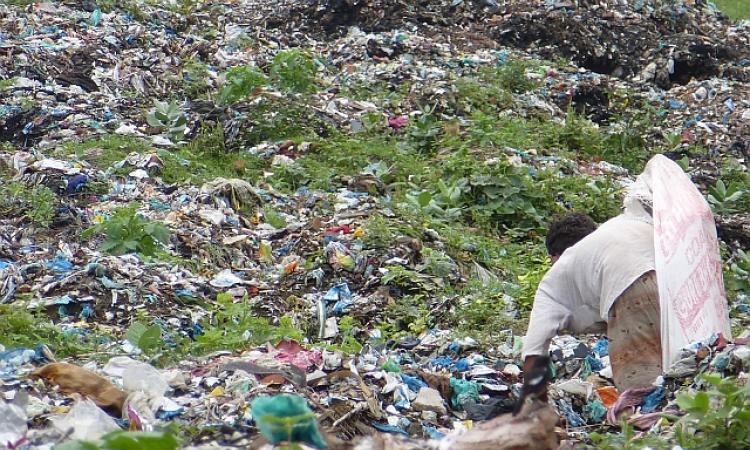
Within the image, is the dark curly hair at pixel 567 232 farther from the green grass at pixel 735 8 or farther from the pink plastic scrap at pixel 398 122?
the green grass at pixel 735 8

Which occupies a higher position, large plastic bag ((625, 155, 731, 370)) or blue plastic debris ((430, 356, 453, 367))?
large plastic bag ((625, 155, 731, 370))

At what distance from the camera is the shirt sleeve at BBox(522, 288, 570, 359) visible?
16.3ft

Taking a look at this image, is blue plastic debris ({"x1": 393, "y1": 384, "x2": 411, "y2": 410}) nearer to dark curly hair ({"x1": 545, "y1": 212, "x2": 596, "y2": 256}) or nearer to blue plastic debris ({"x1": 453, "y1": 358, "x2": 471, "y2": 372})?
blue plastic debris ({"x1": 453, "y1": 358, "x2": 471, "y2": 372})

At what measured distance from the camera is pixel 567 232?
541cm

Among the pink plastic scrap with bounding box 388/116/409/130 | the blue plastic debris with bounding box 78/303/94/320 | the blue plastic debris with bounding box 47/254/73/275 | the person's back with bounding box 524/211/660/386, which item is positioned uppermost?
the person's back with bounding box 524/211/660/386

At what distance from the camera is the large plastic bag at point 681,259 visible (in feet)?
15.6

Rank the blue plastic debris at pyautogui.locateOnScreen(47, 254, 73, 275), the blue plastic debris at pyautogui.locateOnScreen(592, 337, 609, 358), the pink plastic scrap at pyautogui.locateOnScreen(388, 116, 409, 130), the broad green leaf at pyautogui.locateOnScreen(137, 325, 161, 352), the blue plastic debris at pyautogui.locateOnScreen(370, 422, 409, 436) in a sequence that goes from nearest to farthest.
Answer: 1. the blue plastic debris at pyautogui.locateOnScreen(370, 422, 409, 436)
2. the broad green leaf at pyautogui.locateOnScreen(137, 325, 161, 352)
3. the blue plastic debris at pyautogui.locateOnScreen(592, 337, 609, 358)
4. the blue plastic debris at pyautogui.locateOnScreen(47, 254, 73, 275)
5. the pink plastic scrap at pyautogui.locateOnScreen(388, 116, 409, 130)

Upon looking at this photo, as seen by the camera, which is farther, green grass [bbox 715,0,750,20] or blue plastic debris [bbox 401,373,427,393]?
green grass [bbox 715,0,750,20]

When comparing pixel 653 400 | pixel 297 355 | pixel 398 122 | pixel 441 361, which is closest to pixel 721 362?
pixel 653 400

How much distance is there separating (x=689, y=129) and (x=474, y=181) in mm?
3051

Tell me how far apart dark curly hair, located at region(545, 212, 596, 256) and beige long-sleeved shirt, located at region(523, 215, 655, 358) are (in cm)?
26

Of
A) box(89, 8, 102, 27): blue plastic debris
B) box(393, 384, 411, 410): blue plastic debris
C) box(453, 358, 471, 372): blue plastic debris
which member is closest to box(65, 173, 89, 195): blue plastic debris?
box(453, 358, 471, 372): blue plastic debris

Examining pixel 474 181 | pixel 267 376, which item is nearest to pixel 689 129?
pixel 474 181

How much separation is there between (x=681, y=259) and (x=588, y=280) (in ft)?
1.40
